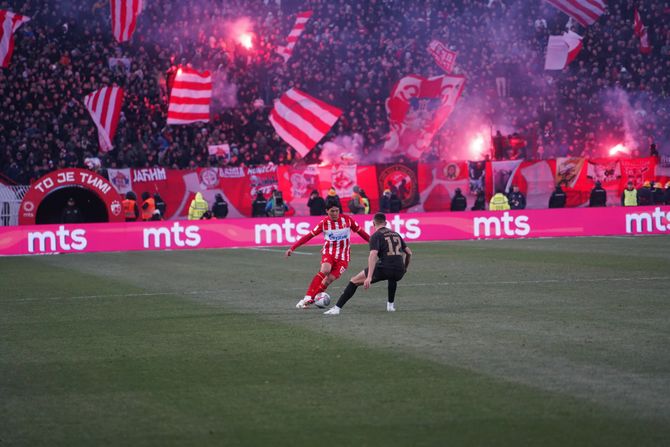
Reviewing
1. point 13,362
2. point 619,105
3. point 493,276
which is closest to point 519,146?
point 619,105

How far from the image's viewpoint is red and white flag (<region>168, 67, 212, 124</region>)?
32969 mm

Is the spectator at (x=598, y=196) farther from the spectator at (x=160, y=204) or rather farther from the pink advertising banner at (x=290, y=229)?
the spectator at (x=160, y=204)

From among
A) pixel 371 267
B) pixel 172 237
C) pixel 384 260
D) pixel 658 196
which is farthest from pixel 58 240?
pixel 658 196

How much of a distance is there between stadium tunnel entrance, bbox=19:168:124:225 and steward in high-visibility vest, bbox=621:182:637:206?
17008 mm

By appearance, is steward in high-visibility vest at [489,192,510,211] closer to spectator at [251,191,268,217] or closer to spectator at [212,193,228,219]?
spectator at [251,191,268,217]

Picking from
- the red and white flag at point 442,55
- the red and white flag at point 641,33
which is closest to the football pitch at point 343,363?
the red and white flag at point 442,55

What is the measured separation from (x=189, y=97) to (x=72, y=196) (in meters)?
5.04

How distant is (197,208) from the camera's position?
105 ft

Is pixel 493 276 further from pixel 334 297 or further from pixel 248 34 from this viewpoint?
pixel 248 34

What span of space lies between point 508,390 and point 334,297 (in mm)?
8345

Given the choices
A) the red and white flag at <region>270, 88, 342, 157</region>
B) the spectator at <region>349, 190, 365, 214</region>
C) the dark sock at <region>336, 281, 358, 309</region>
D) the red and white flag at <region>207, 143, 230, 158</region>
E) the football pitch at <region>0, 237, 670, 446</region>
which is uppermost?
the red and white flag at <region>270, 88, 342, 157</region>

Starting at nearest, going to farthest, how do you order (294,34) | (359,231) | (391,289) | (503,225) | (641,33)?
(391,289), (359,231), (503,225), (294,34), (641,33)

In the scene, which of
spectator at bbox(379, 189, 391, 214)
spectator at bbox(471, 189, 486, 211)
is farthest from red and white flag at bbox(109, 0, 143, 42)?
spectator at bbox(471, 189, 486, 211)

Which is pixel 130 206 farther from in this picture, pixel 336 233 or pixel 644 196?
pixel 644 196
